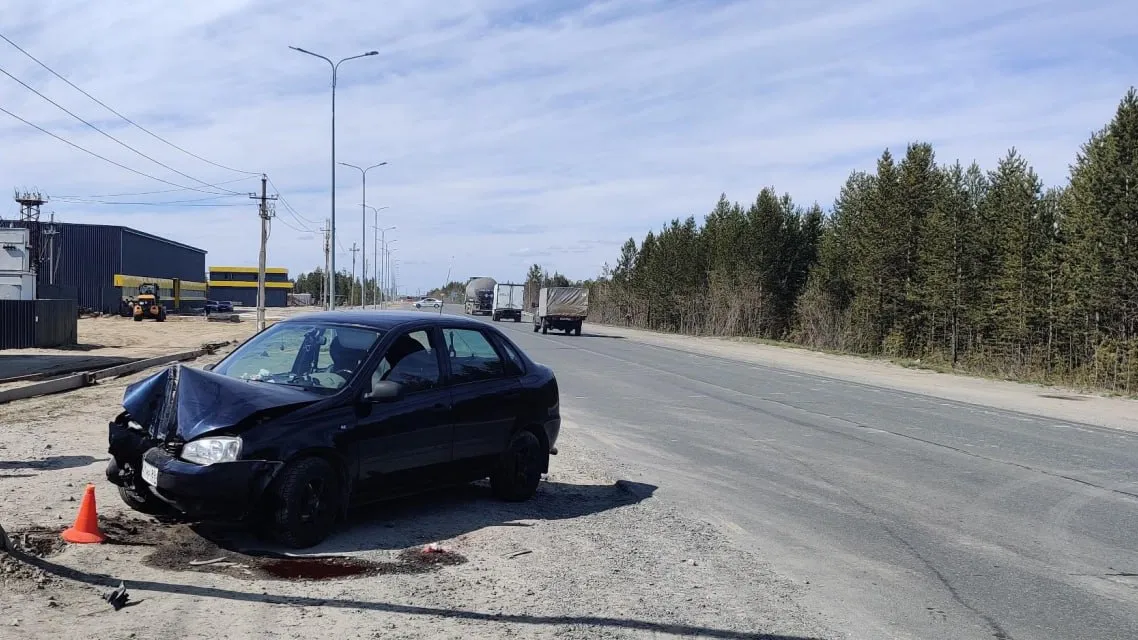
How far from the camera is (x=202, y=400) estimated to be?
606 cm

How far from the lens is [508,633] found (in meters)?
4.78

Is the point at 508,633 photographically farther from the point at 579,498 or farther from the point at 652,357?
the point at 652,357

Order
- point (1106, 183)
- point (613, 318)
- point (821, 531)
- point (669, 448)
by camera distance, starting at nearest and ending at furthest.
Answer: point (821, 531) < point (669, 448) < point (1106, 183) < point (613, 318)

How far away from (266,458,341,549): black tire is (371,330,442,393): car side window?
851mm

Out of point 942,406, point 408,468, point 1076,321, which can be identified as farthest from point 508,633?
point 1076,321

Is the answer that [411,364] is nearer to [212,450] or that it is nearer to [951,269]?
[212,450]

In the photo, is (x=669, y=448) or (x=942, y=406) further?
(x=942, y=406)

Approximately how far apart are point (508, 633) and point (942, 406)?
15375 millimetres

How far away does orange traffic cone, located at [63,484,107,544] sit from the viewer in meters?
5.99

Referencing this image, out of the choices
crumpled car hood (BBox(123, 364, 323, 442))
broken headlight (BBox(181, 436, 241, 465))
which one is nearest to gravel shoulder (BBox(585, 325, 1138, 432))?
crumpled car hood (BBox(123, 364, 323, 442))

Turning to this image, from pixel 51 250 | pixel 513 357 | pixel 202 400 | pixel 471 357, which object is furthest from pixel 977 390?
pixel 51 250

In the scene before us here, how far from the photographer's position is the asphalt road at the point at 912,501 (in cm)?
565

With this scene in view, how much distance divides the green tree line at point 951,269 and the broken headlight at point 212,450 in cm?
2451

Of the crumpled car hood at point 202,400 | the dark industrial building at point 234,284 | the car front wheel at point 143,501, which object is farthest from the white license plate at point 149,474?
the dark industrial building at point 234,284
